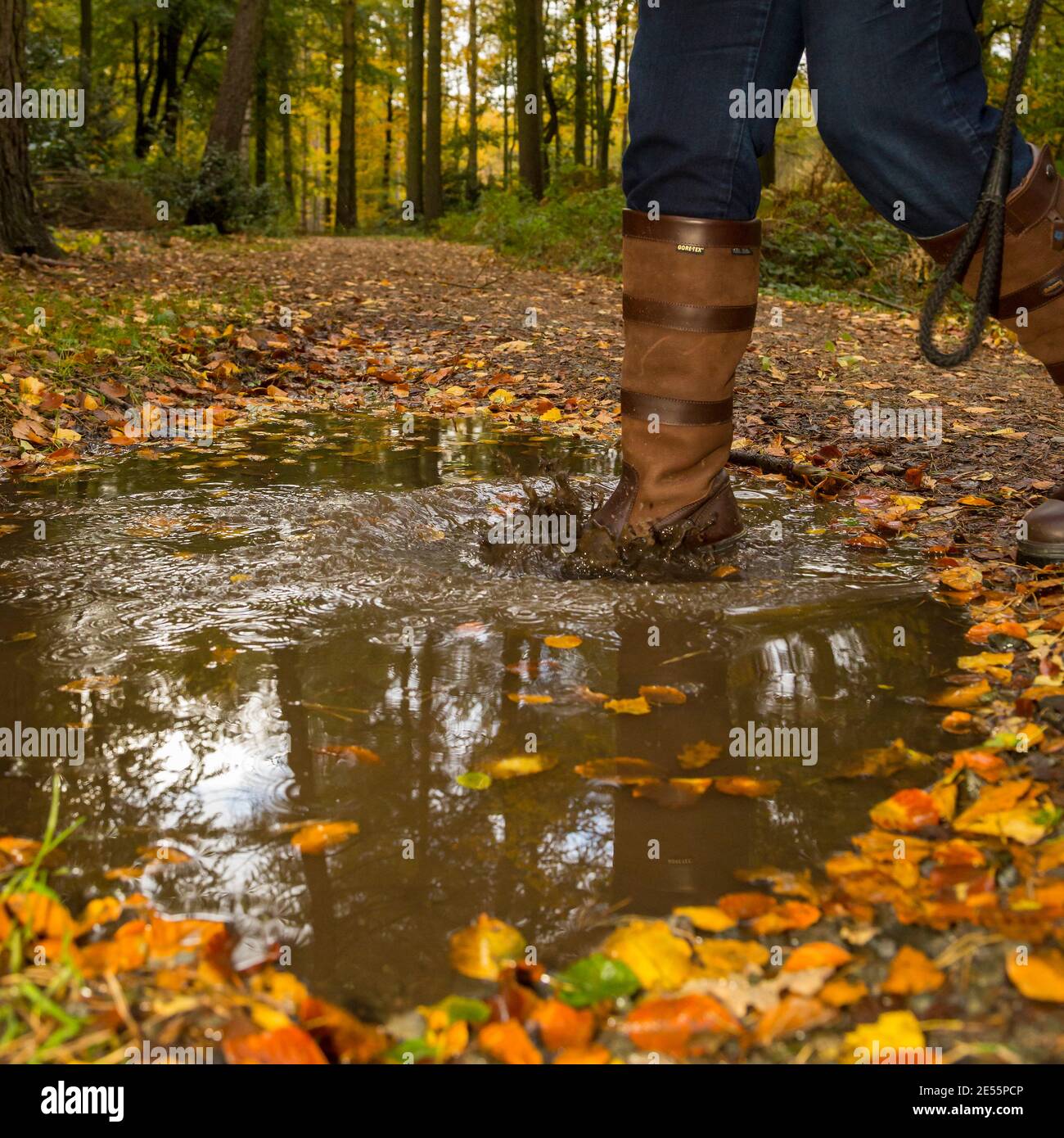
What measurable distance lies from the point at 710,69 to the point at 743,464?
61.7 inches

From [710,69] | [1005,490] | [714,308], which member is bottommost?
[1005,490]

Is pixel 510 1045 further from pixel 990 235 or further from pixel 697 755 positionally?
pixel 990 235

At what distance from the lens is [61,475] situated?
10.7ft

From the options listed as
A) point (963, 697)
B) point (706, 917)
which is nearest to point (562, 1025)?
point (706, 917)

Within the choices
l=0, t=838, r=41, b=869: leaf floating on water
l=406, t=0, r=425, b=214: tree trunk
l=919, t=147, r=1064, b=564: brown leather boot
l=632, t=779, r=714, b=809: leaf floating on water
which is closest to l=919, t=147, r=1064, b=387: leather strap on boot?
l=919, t=147, r=1064, b=564: brown leather boot

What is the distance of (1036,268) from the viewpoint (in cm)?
211

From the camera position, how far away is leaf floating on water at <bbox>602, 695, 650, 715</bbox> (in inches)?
67.7

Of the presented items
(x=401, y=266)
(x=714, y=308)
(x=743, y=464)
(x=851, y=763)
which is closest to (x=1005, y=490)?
(x=743, y=464)

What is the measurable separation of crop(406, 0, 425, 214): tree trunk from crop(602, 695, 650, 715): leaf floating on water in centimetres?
2265

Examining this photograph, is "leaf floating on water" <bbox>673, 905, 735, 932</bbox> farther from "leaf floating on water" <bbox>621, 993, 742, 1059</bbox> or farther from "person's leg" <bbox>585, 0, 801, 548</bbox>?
"person's leg" <bbox>585, 0, 801, 548</bbox>

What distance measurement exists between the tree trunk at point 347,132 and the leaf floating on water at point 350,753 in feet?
76.6

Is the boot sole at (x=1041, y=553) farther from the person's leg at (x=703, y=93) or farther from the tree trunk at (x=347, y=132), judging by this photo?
the tree trunk at (x=347, y=132)

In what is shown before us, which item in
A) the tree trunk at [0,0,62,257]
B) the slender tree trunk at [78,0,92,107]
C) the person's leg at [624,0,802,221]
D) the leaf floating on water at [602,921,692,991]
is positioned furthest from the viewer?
the slender tree trunk at [78,0,92,107]
